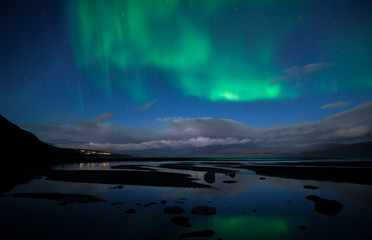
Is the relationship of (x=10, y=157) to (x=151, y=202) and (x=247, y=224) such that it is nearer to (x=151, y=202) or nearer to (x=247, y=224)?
(x=151, y=202)

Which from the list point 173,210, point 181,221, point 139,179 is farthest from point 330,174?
A: point 181,221

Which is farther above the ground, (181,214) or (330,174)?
(181,214)

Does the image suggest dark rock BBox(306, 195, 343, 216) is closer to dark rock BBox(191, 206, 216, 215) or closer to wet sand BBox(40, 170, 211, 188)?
dark rock BBox(191, 206, 216, 215)

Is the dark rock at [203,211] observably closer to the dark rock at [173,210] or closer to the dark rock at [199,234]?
the dark rock at [173,210]

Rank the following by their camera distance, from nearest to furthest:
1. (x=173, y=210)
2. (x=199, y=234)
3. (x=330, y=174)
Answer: (x=199, y=234) < (x=173, y=210) < (x=330, y=174)

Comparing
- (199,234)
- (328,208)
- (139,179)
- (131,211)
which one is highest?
(199,234)

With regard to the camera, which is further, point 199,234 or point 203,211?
point 203,211

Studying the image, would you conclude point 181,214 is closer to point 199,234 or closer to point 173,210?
point 173,210

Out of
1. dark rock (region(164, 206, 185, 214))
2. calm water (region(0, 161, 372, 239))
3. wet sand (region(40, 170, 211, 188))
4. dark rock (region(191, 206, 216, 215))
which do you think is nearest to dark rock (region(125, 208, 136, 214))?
calm water (region(0, 161, 372, 239))

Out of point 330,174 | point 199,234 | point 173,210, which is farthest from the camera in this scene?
point 330,174

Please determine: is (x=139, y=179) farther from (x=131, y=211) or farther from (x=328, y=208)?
(x=328, y=208)

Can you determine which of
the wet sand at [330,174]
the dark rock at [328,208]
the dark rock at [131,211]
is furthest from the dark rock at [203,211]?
the wet sand at [330,174]

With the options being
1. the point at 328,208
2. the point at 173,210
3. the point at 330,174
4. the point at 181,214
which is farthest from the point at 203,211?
the point at 330,174

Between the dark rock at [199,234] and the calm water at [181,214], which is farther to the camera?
the calm water at [181,214]
